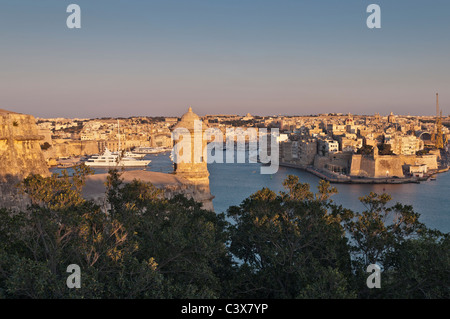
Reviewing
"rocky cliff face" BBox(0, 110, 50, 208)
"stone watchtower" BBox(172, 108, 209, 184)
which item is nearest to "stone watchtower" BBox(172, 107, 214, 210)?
"stone watchtower" BBox(172, 108, 209, 184)

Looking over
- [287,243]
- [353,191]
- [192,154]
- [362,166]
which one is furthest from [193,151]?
[362,166]

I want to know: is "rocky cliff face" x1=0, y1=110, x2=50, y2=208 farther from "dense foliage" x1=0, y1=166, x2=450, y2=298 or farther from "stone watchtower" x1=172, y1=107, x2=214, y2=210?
"stone watchtower" x1=172, y1=107, x2=214, y2=210

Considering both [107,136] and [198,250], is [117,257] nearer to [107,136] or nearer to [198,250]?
[198,250]

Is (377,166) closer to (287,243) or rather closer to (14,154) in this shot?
(287,243)

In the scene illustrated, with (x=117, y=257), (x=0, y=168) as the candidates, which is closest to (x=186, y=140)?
(x=0, y=168)

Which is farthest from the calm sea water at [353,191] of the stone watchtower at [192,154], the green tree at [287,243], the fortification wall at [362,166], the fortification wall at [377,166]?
the green tree at [287,243]

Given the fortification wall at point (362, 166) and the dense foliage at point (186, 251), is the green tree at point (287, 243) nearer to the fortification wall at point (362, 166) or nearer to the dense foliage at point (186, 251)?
the dense foliage at point (186, 251)
